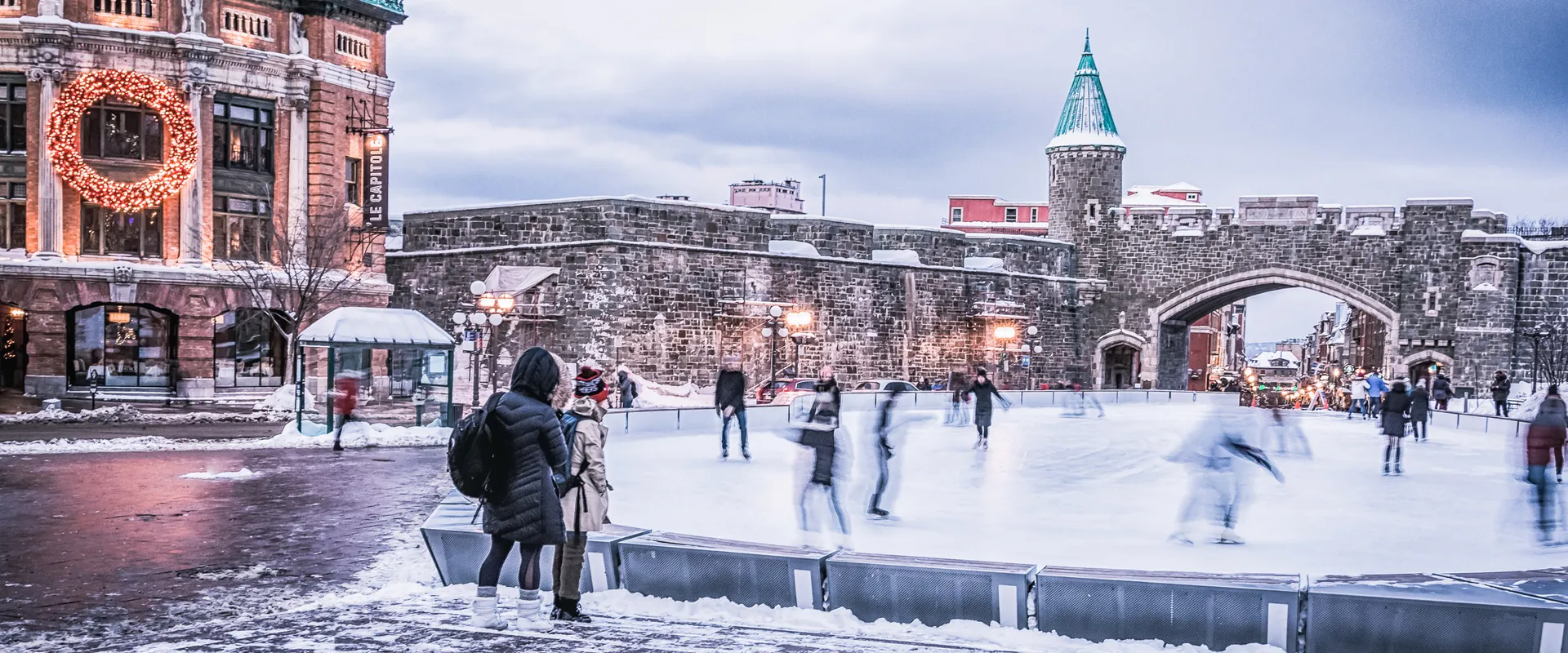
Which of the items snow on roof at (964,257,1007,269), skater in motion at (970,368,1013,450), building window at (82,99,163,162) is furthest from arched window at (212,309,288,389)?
snow on roof at (964,257,1007,269)

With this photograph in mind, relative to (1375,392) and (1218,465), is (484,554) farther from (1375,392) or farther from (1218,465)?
(1375,392)

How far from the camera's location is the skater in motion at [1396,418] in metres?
14.7

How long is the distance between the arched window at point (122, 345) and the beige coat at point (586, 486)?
23.8m

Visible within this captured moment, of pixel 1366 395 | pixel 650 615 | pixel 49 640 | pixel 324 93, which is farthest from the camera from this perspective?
pixel 324 93

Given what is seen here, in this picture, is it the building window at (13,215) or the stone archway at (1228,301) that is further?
the stone archway at (1228,301)

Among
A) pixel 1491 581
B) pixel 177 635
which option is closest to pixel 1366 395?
pixel 1491 581

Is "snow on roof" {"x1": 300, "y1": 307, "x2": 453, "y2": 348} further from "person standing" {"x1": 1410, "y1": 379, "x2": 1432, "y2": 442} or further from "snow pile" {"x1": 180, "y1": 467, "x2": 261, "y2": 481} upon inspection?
"person standing" {"x1": 1410, "y1": 379, "x2": 1432, "y2": 442}

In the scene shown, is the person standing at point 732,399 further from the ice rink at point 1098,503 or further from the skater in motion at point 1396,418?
the skater in motion at point 1396,418

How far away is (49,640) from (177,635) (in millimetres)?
558

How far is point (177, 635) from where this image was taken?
6145 millimetres

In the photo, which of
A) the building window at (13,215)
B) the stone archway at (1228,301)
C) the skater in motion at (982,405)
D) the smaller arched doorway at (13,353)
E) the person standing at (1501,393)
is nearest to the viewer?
the skater in motion at (982,405)

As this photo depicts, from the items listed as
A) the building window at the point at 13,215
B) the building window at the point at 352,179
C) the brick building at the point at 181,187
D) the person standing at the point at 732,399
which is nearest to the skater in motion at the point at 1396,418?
the person standing at the point at 732,399

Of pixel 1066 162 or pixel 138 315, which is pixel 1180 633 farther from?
pixel 1066 162

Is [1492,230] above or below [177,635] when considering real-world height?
above
